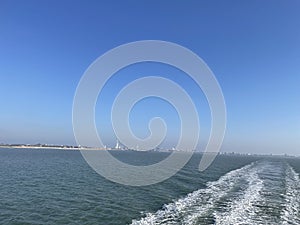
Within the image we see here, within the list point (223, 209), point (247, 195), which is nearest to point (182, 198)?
point (223, 209)

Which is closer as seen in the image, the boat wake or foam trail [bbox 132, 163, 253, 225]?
foam trail [bbox 132, 163, 253, 225]

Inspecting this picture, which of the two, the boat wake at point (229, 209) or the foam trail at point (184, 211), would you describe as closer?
the foam trail at point (184, 211)

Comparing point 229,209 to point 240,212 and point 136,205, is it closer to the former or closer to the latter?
point 240,212

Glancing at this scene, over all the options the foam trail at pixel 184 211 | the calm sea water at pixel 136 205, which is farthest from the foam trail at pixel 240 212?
the foam trail at pixel 184 211

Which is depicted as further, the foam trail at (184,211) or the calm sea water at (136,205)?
the calm sea water at (136,205)

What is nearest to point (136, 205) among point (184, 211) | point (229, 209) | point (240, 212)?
point (184, 211)

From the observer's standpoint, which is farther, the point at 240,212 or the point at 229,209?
the point at 229,209

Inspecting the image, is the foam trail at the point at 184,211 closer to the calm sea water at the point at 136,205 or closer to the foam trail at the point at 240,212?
the calm sea water at the point at 136,205

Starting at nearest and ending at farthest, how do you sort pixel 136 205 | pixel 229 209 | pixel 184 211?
pixel 184 211 < pixel 229 209 < pixel 136 205

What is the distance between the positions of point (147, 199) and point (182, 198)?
3656 millimetres

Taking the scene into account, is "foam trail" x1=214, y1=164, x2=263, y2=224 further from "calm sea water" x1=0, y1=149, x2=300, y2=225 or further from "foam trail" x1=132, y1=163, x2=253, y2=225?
"foam trail" x1=132, y1=163, x2=253, y2=225

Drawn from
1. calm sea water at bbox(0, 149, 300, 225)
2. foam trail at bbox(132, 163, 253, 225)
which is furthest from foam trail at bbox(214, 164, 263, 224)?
foam trail at bbox(132, 163, 253, 225)

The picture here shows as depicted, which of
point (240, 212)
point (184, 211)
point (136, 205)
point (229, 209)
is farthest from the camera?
point (136, 205)

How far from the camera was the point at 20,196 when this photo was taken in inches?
965
